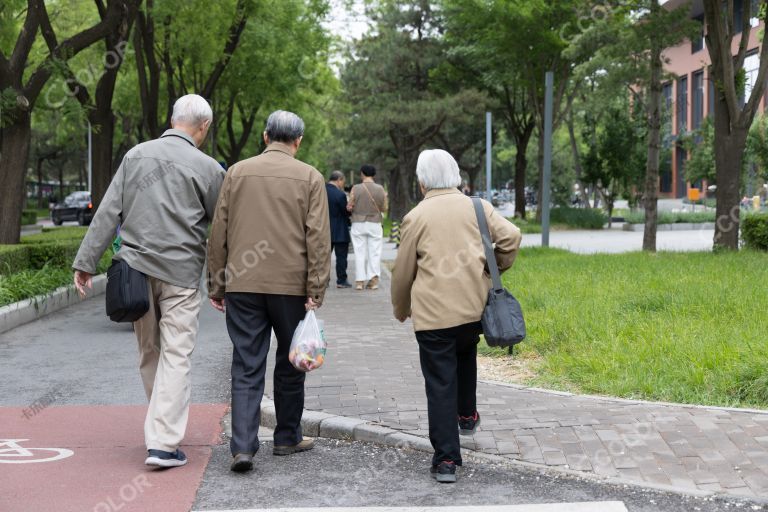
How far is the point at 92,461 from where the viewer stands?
5332 millimetres

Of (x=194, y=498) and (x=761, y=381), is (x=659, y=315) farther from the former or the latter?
(x=194, y=498)

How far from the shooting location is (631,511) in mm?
4375

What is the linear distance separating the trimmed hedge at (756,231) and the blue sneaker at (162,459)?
45.5ft

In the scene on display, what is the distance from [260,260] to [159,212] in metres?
0.60

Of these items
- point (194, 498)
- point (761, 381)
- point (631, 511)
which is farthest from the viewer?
point (761, 381)

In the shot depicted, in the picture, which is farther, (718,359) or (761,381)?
(718,359)

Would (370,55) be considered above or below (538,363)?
above

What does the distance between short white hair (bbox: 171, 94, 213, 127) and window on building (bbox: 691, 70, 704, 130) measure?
6048 centimetres

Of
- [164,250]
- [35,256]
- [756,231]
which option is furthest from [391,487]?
[756,231]

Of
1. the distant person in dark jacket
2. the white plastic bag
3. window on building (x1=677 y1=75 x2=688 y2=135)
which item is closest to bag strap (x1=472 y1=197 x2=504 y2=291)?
the white plastic bag

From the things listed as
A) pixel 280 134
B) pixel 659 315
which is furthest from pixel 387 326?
pixel 280 134

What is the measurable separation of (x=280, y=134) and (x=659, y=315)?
192 inches

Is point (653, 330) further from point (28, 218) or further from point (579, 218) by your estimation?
point (28, 218)

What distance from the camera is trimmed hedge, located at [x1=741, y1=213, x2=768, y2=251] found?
1677 centimetres
